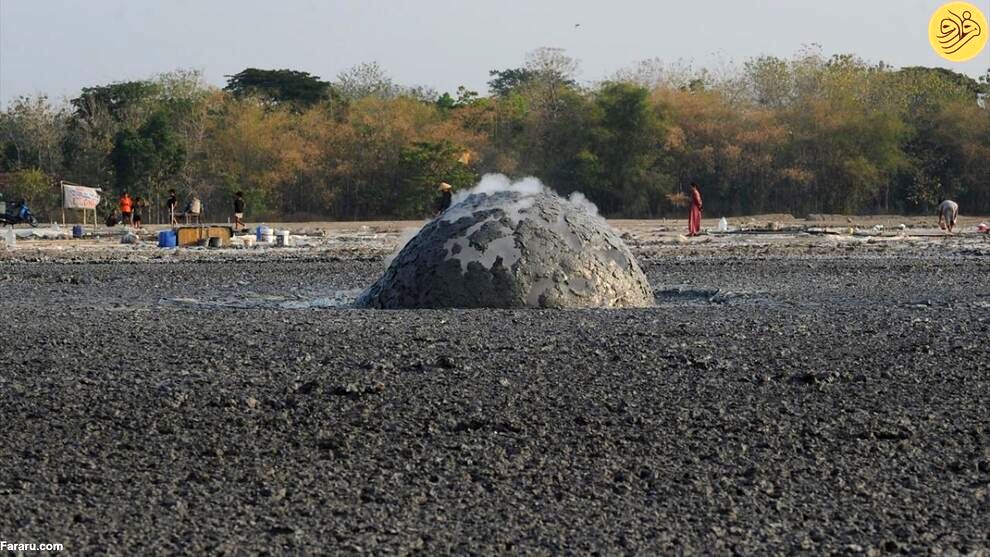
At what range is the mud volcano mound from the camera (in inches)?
667

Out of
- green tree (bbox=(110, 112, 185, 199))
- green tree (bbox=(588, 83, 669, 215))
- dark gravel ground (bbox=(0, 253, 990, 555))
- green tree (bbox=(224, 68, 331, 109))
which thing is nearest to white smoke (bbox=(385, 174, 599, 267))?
dark gravel ground (bbox=(0, 253, 990, 555))

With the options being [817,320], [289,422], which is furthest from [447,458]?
[817,320]

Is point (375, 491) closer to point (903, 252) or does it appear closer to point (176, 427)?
point (176, 427)

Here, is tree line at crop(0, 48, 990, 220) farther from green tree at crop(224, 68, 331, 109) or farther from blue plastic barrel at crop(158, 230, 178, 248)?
blue plastic barrel at crop(158, 230, 178, 248)

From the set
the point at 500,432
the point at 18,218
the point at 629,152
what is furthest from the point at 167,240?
the point at 629,152

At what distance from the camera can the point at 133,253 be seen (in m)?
34.6

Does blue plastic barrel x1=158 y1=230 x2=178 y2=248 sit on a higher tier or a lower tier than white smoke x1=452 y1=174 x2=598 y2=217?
lower

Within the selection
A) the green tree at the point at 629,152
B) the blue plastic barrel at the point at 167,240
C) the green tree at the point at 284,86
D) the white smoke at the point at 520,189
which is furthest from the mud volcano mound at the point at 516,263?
the green tree at the point at 284,86

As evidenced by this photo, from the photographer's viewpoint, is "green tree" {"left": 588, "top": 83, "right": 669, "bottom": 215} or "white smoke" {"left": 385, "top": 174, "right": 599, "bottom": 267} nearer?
"white smoke" {"left": 385, "top": 174, "right": 599, "bottom": 267}

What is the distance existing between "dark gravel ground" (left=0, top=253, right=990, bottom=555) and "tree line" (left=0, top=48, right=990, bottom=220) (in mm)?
51594

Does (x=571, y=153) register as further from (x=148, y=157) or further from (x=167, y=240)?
(x=167, y=240)

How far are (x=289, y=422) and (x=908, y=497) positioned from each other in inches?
163

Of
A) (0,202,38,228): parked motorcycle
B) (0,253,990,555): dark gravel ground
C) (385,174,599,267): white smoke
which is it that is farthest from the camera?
(0,202,38,228): parked motorcycle

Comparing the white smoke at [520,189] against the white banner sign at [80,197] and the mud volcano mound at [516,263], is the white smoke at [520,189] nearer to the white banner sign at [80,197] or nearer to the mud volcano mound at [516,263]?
the mud volcano mound at [516,263]
